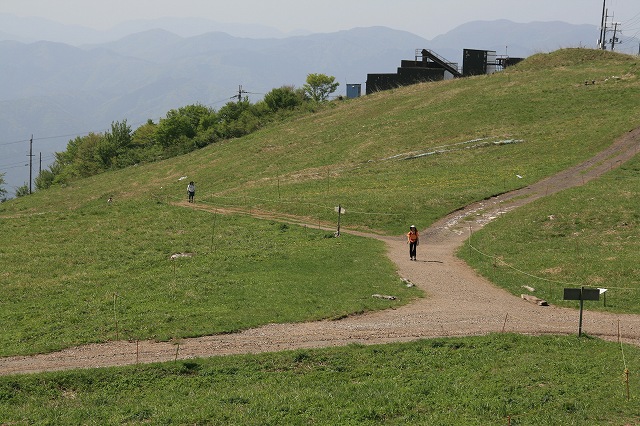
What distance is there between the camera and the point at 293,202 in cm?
5572

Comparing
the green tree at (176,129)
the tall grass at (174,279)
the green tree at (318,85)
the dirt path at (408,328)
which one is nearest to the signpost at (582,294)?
the dirt path at (408,328)

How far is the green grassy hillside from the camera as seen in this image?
97.6ft

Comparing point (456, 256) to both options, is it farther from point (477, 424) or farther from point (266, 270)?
point (477, 424)

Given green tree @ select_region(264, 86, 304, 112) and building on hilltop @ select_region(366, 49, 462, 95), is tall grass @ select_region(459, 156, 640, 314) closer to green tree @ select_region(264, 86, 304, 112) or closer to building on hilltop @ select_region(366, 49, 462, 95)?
building on hilltop @ select_region(366, 49, 462, 95)

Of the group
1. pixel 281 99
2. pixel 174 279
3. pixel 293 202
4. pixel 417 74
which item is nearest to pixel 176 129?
pixel 281 99

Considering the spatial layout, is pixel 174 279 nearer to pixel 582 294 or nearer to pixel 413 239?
pixel 413 239

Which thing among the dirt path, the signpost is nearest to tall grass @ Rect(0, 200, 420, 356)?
the dirt path

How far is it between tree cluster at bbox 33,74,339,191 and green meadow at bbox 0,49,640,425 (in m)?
19.6

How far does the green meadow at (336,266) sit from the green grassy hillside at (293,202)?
0.68 ft

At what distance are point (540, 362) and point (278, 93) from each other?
106 meters

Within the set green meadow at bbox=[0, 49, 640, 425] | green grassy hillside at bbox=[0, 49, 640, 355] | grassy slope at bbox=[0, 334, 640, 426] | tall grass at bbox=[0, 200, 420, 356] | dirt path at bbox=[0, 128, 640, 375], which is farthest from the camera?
green grassy hillside at bbox=[0, 49, 640, 355]

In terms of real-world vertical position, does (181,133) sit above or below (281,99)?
below

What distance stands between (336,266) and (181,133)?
99.1 meters

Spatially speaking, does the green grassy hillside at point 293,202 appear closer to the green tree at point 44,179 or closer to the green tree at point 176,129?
the green tree at point 176,129
